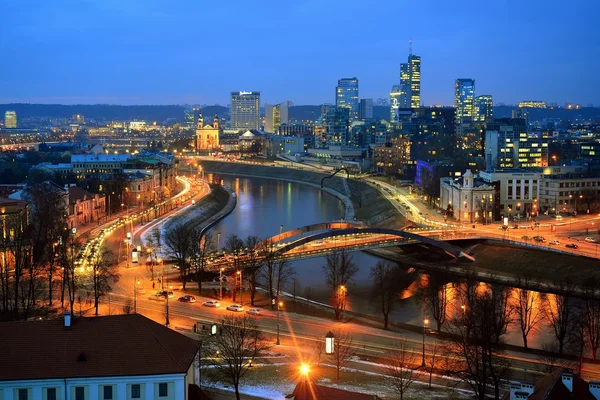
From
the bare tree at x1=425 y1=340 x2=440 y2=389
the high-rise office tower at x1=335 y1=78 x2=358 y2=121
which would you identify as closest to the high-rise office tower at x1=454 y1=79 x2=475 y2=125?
→ the high-rise office tower at x1=335 y1=78 x2=358 y2=121

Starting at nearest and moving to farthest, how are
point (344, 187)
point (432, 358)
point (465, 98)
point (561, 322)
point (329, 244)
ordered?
point (432, 358)
point (561, 322)
point (329, 244)
point (344, 187)
point (465, 98)

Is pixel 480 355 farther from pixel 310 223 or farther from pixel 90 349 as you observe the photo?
pixel 310 223

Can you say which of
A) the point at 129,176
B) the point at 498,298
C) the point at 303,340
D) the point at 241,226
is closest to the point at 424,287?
the point at 498,298

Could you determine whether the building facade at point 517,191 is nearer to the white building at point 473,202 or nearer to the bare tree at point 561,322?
the white building at point 473,202

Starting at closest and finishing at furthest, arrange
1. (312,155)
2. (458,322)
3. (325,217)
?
(458,322) → (325,217) → (312,155)

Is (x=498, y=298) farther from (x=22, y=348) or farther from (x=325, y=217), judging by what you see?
(x=325, y=217)

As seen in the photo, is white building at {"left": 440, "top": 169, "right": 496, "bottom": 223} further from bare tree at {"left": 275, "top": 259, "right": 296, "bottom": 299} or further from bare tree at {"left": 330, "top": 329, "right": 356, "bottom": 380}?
bare tree at {"left": 330, "top": 329, "right": 356, "bottom": 380}

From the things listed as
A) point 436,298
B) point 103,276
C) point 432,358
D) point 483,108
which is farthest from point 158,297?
point 483,108
